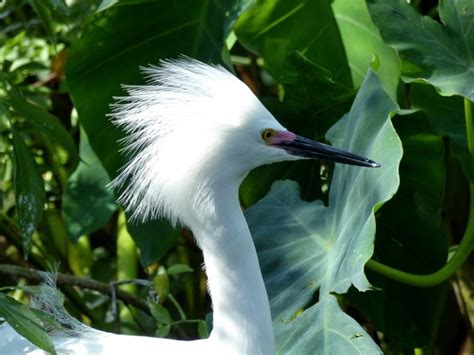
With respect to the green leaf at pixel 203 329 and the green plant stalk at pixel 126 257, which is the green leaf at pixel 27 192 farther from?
→ the green plant stalk at pixel 126 257

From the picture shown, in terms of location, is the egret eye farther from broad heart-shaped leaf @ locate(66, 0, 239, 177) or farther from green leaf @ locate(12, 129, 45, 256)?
broad heart-shaped leaf @ locate(66, 0, 239, 177)

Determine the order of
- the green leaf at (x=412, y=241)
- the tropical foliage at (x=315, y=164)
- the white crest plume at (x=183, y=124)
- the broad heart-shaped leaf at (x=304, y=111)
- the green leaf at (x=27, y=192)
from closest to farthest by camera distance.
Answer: the white crest plume at (x=183, y=124), the tropical foliage at (x=315, y=164), the green leaf at (x=27, y=192), the green leaf at (x=412, y=241), the broad heart-shaped leaf at (x=304, y=111)

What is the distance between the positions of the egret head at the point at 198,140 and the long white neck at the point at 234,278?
4 cm

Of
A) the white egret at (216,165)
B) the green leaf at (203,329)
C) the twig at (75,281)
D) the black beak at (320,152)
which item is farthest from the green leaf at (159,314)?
the black beak at (320,152)

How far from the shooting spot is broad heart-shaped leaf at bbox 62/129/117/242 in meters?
3.07

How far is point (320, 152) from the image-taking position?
78.0 inches

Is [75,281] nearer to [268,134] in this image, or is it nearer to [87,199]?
[87,199]

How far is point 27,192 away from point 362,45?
0.99 m

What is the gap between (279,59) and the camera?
9.20 feet

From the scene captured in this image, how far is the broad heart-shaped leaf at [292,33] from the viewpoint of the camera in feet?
9.08

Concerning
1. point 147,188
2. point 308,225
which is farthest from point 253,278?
point 308,225

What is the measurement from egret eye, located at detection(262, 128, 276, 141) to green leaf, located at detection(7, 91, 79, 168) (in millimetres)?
616

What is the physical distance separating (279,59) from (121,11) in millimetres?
453

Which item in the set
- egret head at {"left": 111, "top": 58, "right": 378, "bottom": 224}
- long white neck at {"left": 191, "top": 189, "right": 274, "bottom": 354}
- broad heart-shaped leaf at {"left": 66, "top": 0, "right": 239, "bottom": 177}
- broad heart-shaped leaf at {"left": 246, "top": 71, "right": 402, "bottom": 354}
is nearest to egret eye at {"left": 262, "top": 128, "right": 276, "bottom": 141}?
egret head at {"left": 111, "top": 58, "right": 378, "bottom": 224}
